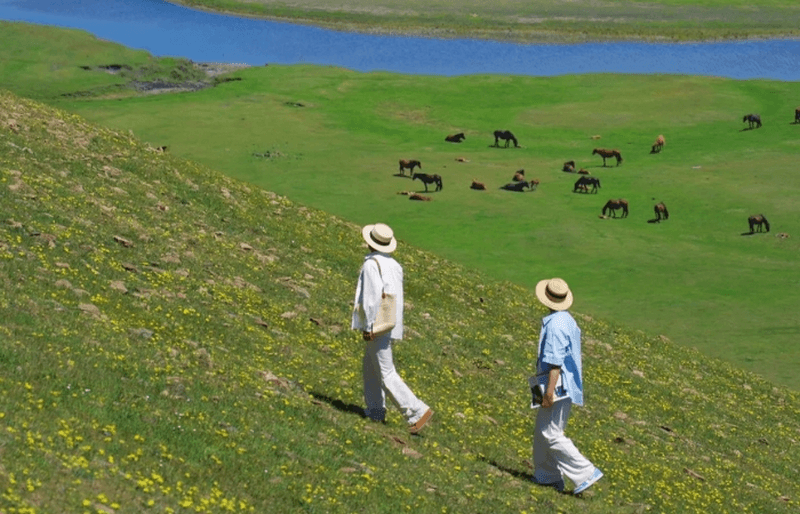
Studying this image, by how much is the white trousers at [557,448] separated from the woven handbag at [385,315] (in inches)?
102

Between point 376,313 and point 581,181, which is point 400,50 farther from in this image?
point 376,313

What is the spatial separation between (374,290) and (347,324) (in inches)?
293

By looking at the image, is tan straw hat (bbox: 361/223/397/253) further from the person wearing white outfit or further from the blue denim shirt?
the blue denim shirt

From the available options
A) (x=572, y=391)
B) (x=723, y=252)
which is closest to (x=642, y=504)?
(x=572, y=391)

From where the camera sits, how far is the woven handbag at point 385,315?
17016 mm

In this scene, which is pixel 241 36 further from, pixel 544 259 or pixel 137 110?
pixel 544 259

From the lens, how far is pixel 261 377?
1858cm

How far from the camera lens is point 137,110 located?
7112cm

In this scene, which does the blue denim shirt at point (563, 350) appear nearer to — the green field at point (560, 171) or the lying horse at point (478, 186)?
the green field at point (560, 171)

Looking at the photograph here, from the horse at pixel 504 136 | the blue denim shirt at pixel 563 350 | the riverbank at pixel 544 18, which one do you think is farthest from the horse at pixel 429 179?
the riverbank at pixel 544 18

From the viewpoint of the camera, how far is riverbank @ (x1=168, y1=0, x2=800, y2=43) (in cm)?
13688

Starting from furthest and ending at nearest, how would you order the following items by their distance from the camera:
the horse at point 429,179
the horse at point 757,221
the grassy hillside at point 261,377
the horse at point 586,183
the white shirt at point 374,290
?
the horse at point 586,183 < the horse at point 429,179 < the horse at point 757,221 < the white shirt at point 374,290 < the grassy hillside at point 261,377

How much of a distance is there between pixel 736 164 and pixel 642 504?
50130 millimetres

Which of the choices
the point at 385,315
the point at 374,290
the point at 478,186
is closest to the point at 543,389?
the point at 385,315
